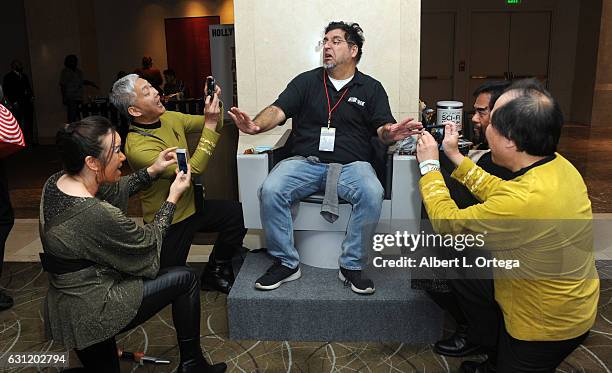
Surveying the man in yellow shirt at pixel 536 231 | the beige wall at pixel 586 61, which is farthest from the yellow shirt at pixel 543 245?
the beige wall at pixel 586 61

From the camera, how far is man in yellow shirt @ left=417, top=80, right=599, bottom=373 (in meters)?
1.74

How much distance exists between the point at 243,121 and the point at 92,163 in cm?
98

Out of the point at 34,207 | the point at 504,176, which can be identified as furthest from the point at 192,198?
the point at 34,207

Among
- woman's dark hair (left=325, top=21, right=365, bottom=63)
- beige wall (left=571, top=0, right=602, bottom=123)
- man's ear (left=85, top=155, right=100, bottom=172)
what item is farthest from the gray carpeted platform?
beige wall (left=571, top=0, right=602, bottom=123)

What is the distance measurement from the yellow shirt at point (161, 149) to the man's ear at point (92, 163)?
671 mm

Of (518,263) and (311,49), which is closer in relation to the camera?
(518,263)

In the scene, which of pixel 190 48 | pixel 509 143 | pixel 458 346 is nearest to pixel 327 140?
pixel 458 346

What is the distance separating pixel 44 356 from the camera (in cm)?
258

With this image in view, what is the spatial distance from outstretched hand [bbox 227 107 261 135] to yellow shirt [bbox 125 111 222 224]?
0.13 m

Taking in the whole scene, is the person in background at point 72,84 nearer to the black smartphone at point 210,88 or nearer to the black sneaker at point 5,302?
the black sneaker at point 5,302

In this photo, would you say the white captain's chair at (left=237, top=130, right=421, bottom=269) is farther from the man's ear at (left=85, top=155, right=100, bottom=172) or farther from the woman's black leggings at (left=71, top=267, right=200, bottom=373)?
the man's ear at (left=85, top=155, right=100, bottom=172)

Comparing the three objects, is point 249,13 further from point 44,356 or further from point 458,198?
point 44,356

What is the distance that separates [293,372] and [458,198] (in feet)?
3.30

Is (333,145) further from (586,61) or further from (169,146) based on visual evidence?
(586,61)
